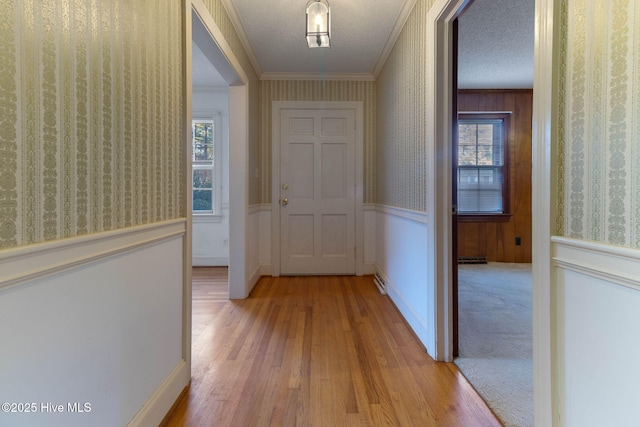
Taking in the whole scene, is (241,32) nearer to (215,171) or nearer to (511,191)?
(215,171)

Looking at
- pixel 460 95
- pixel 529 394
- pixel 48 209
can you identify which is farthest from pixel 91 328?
pixel 460 95

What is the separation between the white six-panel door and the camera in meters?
3.64

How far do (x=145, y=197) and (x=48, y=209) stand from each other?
44cm

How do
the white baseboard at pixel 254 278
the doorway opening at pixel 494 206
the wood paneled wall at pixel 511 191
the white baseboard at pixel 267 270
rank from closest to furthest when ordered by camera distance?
the doorway opening at pixel 494 206 < the white baseboard at pixel 254 278 < the white baseboard at pixel 267 270 < the wood paneled wall at pixel 511 191

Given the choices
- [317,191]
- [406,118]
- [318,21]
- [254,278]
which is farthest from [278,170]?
[318,21]

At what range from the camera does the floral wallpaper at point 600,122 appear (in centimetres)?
76

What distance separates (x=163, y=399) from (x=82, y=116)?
3.73 ft

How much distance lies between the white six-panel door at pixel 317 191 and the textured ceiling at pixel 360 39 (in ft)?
1.74

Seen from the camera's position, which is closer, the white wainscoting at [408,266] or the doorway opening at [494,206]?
the doorway opening at [494,206]

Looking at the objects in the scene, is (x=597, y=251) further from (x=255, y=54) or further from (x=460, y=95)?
(x=460, y=95)

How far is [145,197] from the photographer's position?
123 cm

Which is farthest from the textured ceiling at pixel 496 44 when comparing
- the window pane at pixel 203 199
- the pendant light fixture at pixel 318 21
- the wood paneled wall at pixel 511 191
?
the window pane at pixel 203 199

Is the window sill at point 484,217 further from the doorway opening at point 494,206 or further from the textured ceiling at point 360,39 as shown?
the textured ceiling at point 360,39

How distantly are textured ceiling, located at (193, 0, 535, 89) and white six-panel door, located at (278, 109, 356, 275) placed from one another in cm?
53
